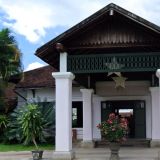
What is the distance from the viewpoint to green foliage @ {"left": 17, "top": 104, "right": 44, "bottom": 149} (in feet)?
60.2

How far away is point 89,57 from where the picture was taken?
13.9m

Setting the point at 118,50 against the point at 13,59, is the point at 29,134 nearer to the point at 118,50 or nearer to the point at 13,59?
the point at 13,59

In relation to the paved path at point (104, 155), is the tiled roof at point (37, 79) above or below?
above

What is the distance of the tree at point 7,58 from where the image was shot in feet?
72.7

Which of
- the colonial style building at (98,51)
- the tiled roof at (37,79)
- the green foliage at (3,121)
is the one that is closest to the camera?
the colonial style building at (98,51)

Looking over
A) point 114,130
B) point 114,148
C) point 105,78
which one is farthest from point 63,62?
point 105,78

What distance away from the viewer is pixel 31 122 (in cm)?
1867

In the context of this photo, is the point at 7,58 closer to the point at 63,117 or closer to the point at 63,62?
the point at 63,62

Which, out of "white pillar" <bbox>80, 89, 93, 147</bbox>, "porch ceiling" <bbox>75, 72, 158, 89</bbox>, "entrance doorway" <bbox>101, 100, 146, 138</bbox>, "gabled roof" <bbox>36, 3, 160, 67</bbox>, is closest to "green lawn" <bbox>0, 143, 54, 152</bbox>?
"white pillar" <bbox>80, 89, 93, 147</bbox>

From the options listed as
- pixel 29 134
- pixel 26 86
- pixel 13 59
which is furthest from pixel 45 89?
pixel 29 134

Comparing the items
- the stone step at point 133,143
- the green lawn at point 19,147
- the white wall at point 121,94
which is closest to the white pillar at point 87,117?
the stone step at point 133,143

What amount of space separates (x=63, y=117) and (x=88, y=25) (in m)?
2.99

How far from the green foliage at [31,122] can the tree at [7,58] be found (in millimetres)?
3066

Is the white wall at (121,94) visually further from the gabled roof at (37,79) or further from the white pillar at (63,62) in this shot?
the white pillar at (63,62)
